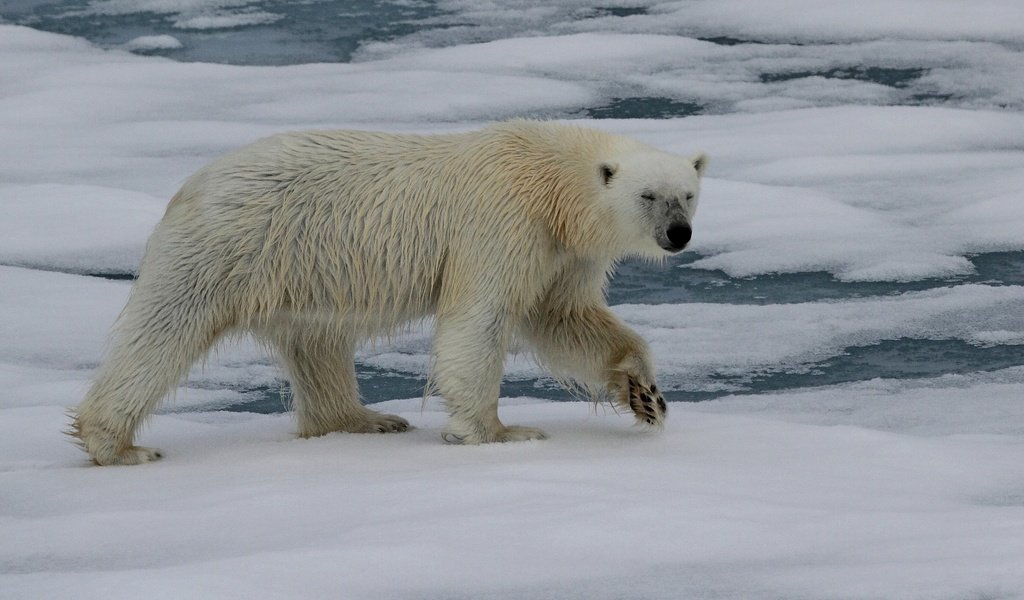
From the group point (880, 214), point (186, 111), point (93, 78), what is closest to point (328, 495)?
point (880, 214)

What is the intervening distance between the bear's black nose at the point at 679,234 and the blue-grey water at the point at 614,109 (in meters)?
1.33

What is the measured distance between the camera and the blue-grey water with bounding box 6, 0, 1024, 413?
238 inches

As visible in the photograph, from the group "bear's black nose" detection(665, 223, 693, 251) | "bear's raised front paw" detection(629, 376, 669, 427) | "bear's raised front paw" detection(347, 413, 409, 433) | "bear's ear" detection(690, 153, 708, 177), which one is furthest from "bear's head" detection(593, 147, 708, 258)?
"bear's raised front paw" detection(347, 413, 409, 433)

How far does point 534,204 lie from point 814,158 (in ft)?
15.7

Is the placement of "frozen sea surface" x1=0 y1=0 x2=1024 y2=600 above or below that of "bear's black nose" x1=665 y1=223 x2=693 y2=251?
below

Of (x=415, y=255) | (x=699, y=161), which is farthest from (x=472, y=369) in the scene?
(x=699, y=161)

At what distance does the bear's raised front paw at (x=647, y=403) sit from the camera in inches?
195

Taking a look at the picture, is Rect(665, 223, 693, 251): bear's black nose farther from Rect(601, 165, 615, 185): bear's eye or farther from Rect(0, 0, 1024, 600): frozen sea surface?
Rect(0, 0, 1024, 600): frozen sea surface

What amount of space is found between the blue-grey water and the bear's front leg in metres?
1.03

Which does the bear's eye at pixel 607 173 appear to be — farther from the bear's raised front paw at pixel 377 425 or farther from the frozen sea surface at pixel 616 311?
the bear's raised front paw at pixel 377 425

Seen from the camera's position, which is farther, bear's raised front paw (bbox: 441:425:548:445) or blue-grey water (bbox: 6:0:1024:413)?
blue-grey water (bbox: 6:0:1024:413)

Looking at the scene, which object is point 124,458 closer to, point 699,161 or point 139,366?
point 139,366

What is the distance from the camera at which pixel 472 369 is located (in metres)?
4.82

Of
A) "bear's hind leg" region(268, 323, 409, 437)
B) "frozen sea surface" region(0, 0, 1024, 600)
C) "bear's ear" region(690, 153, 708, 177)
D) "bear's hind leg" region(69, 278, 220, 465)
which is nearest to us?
"frozen sea surface" region(0, 0, 1024, 600)
